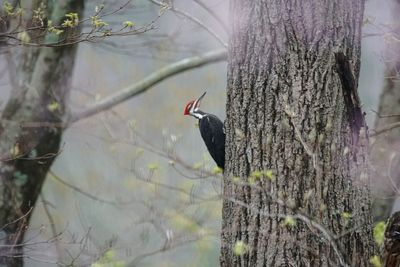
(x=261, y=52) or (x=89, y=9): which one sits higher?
(x=89, y=9)

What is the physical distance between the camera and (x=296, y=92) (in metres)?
3.25

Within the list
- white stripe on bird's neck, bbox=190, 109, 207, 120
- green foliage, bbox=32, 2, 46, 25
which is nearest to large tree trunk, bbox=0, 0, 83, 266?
white stripe on bird's neck, bbox=190, 109, 207, 120

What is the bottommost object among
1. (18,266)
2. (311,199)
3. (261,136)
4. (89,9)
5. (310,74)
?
(18,266)

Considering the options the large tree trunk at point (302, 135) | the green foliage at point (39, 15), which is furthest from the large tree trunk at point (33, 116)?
the large tree trunk at point (302, 135)

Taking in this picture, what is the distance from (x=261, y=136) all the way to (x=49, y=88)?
2898mm

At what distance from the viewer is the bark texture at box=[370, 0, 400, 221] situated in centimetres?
487

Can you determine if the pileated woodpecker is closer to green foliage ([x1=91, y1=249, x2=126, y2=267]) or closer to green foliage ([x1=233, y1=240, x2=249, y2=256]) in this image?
green foliage ([x1=91, y1=249, x2=126, y2=267])

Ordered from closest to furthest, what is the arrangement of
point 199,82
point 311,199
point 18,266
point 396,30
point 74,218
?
point 311,199
point 396,30
point 18,266
point 74,218
point 199,82

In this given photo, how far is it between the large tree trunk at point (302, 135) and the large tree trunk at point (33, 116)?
2.61 meters

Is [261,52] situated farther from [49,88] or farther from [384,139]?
[49,88]

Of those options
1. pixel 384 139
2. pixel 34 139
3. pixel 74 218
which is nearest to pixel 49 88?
pixel 34 139

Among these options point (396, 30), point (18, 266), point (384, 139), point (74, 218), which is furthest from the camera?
point (74, 218)

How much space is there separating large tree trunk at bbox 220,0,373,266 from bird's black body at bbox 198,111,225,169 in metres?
0.95

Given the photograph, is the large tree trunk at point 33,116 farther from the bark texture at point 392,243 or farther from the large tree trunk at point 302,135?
the bark texture at point 392,243
